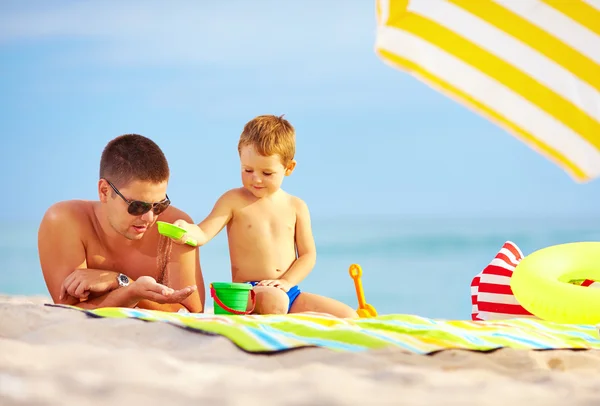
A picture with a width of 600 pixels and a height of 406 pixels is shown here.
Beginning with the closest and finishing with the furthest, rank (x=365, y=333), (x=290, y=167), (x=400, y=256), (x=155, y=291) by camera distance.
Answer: (x=365, y=333) < (x=155, y=291) < (x=290, y=167) < (x=400, y=256)

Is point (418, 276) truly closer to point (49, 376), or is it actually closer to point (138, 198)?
point (138, 198)

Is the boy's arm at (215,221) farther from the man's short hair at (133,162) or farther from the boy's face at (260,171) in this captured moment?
the man's short hair at (133,162)

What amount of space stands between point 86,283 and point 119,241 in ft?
0.97

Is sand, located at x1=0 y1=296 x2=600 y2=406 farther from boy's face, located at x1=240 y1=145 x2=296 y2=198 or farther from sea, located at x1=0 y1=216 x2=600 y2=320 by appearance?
sea, located at x1=0 y1=216 x2=600 y2=320

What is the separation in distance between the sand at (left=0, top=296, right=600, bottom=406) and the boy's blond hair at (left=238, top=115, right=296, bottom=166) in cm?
138

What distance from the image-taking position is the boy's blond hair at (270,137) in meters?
3.39

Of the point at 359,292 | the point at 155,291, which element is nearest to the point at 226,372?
the point at 155,291

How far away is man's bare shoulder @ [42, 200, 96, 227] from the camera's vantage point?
3.20m

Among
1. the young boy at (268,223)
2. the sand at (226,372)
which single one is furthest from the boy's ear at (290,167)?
the sand at (226,372)

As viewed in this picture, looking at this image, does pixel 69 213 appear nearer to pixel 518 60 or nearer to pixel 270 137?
pixel 270 137

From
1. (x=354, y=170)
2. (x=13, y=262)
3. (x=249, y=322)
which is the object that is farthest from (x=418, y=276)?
(x=249, y=322)

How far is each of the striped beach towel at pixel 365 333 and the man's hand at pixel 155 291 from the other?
212mm

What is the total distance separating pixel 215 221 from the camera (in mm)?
3482

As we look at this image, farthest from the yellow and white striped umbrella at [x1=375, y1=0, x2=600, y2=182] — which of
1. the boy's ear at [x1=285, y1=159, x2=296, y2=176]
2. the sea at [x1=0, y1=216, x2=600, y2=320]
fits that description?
the sea at [x1=0, y1=216, x2=600, y2=320]
